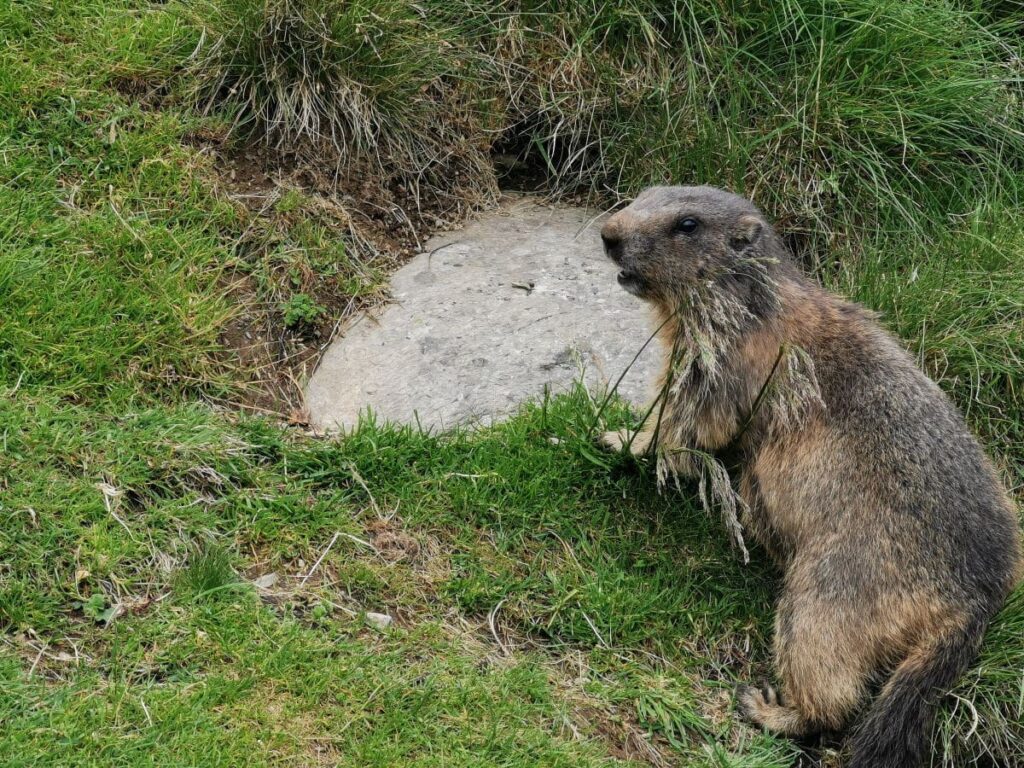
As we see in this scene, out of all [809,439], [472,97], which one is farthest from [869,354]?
[472,97]

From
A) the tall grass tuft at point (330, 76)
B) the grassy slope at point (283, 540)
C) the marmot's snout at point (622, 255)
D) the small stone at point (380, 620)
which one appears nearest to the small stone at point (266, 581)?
the grassy slope at point (283, 540)

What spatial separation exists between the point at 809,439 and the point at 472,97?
3363 mm

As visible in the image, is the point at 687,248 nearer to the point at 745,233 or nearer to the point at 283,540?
the point at 745,233

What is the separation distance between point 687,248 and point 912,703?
2.32 metres

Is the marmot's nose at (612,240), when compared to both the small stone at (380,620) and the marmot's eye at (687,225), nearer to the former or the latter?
the marmot's eye at (687,225)

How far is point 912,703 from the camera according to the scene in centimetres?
470

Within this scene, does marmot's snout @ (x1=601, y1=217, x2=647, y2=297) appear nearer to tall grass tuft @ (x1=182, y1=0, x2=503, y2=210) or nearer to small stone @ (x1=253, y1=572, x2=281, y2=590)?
tall grass tuft @ (x1=182, y1=0, x2=503, y2=210)

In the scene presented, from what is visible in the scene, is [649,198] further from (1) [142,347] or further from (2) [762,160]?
(1) [142,347]

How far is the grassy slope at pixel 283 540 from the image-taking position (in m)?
4.41

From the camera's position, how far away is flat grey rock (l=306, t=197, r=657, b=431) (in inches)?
240

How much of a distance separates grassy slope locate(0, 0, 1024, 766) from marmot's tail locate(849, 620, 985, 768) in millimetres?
117

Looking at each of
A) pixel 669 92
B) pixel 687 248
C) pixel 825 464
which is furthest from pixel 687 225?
pixel 669 92

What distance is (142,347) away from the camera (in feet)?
18.6

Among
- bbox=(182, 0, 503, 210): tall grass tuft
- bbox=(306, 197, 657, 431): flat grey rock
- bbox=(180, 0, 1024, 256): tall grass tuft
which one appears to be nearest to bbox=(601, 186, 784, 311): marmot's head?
bbox=(306, 197, 657, 431): flat grey rock
